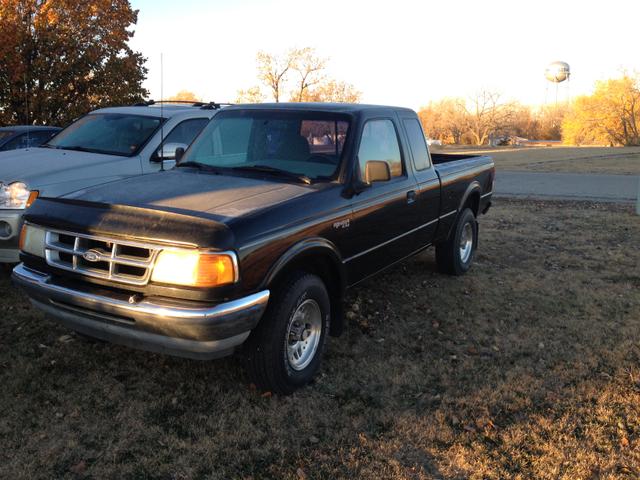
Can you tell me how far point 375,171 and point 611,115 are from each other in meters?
74.0

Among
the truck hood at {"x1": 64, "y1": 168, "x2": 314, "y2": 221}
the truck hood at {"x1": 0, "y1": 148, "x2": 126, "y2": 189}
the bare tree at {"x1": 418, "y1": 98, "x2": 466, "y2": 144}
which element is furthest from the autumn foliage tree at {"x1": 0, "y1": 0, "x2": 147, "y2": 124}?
the bare tree at {"x1": 418, "y1": 98, "x2": 466, "y2": 144}

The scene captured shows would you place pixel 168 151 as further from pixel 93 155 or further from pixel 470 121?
pixel 470 121

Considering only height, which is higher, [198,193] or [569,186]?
[198,193]

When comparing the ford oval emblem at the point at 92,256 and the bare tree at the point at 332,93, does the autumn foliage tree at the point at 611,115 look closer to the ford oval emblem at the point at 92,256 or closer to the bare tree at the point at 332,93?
the bare tree at the point at 332,93

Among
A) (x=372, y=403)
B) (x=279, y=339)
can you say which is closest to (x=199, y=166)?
(x=279, y=339)

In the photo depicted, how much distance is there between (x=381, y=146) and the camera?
190 inches

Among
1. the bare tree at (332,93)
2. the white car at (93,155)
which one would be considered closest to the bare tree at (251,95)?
Result: the bare tree at (332,93)

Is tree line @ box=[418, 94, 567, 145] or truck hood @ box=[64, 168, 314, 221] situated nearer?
truck hood @ box=[64, 168, 314, 221]

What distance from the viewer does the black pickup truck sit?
10.2 ft

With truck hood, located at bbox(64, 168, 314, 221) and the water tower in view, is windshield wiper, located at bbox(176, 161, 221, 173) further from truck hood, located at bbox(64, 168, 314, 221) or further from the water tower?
the water tower

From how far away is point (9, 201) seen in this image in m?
5.34

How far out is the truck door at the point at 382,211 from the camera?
4.31 meters

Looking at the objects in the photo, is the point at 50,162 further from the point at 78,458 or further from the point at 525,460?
the point at 525,460

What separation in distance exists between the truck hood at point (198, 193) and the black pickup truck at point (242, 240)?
1 centimetres
